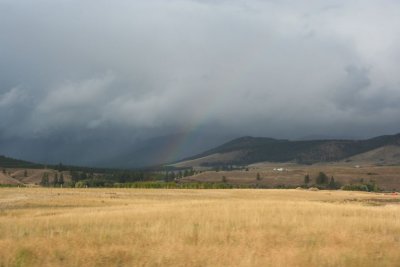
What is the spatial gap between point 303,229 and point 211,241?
17.2ft

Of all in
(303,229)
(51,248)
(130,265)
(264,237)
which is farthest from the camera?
(303,229)

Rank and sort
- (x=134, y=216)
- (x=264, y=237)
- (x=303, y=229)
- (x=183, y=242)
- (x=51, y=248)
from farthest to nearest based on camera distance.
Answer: (x=134, y=216), (x=303, y=229), (x=264, y=237), (x=183, y=242), (x=51, y=248)

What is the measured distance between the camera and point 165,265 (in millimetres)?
13703

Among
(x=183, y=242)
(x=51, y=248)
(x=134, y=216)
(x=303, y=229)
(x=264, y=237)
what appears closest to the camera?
(x=51, y=248)

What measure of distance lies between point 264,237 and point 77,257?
780 centimetres

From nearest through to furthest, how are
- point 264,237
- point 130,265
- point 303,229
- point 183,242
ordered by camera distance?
point 130,265, point 183,242, point 264,237, point 303,229

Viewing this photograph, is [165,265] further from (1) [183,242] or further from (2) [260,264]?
(1) [183,242]

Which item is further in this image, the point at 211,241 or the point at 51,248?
the point at 211,241

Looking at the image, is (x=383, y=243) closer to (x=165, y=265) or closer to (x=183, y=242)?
(x=183, y=242)

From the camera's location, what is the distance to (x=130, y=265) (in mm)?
13688

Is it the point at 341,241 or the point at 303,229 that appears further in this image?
the point at 303,229

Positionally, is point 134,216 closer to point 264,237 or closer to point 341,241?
point 264,237

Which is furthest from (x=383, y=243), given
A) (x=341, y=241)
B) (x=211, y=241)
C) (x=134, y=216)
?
(x=134, y=216)

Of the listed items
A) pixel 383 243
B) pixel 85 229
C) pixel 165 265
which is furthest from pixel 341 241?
pixel 85 229
